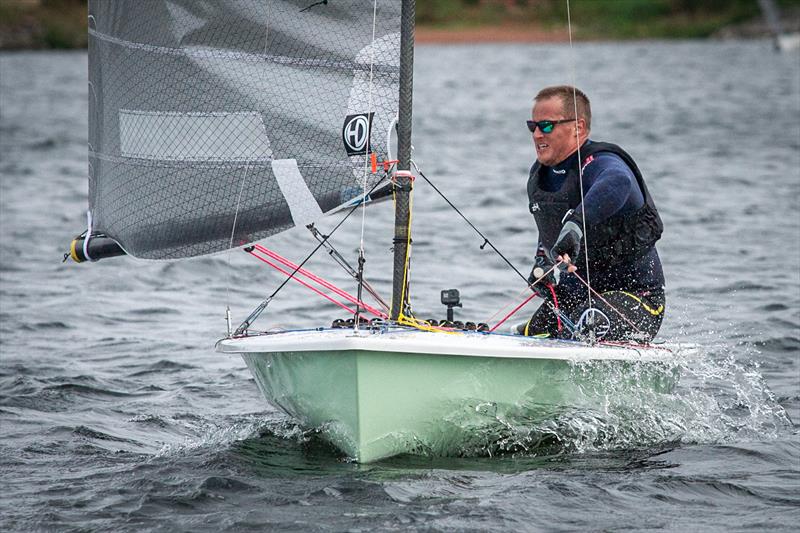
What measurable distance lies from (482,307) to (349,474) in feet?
13.8

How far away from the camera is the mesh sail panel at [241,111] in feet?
19.8

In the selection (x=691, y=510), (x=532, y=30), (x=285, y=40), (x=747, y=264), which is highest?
(x=532, y=30)

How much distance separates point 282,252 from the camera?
1195 centimetres

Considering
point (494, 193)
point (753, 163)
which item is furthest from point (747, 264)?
point (753, 163)

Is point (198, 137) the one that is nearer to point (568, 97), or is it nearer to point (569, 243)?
point (568, 97)

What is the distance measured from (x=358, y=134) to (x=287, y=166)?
0.39 meters

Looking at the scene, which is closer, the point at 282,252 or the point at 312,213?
the point at 312,213

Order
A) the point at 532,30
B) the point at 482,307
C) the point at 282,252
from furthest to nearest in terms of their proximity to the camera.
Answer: the point at 532,30, the point at 282,252, the point at 482,307

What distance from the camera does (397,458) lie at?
556cm

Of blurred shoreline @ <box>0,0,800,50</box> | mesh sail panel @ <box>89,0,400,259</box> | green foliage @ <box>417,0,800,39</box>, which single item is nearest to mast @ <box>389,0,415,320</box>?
mesh sail panel @ <box>89,0,400,259</box>

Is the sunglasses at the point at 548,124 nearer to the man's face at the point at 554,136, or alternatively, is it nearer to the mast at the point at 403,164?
the man's face at the point at 554,136

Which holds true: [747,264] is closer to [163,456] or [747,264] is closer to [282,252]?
[282,252]

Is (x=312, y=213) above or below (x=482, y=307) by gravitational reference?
above

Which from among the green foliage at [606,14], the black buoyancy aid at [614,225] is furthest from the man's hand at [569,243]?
the green foliage at [606,14]
